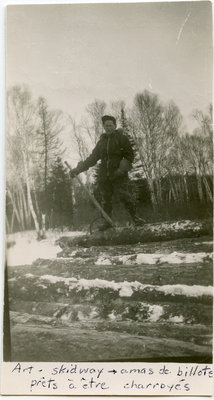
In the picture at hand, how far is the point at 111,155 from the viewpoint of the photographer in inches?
77.4

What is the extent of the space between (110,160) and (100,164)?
0.15 ft

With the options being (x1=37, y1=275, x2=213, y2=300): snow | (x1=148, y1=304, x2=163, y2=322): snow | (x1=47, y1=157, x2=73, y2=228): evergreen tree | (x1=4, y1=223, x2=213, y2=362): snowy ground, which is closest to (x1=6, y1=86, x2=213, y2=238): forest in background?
(x1=47, y1=157, x2=73, y2=228): evergreen tree

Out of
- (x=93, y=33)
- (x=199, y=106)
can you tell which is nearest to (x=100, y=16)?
(x=93, y=33)

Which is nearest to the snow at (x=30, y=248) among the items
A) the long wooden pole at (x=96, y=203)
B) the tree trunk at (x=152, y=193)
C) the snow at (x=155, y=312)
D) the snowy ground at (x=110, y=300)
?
the snowy ground at (x=110, y=300)

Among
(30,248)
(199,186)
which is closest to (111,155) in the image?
(199,186)

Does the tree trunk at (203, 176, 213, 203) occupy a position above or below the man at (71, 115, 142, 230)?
below

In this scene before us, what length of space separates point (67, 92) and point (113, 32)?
33 cm

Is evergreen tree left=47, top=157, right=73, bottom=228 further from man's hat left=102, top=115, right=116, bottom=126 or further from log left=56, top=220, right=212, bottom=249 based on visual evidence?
man's hat left=102, top=115, right=116, bottom=126

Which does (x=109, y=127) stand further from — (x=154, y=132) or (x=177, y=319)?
(x=177, y=319)

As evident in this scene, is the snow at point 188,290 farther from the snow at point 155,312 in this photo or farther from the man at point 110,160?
the man at point 110,160

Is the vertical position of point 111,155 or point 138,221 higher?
point 111,155

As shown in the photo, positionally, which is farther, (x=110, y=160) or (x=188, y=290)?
(x=110, y=160)
